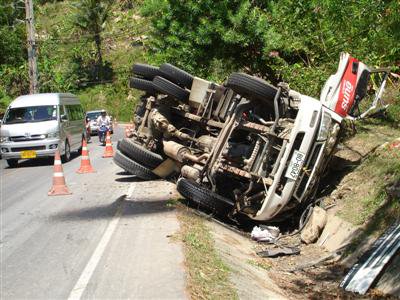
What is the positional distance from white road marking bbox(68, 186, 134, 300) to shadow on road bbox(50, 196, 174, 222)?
338 millimetres

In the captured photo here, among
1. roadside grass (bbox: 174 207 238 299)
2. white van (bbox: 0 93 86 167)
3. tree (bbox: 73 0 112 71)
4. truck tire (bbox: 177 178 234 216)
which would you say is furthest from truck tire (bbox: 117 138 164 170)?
tree (bbox: 73 0 112 71)

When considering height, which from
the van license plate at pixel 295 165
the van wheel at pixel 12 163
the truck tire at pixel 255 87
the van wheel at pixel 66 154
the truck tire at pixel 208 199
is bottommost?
the van wheel at pixel 12 163

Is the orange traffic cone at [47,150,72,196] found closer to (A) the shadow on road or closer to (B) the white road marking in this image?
(A) the shadow on road

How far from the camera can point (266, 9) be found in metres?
21.1

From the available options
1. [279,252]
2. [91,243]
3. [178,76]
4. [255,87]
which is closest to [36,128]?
[178,76]

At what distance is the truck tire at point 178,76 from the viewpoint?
12.2 metres

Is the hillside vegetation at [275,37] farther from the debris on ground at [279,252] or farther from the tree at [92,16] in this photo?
the tree at [92,16]

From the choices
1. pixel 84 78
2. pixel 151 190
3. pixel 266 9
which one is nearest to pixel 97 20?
pixel 84 78

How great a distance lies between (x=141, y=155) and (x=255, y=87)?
3824 mm

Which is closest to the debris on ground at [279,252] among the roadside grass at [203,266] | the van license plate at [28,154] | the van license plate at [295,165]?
the roadside grass at [203,266]

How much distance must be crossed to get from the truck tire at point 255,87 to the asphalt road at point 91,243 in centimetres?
240

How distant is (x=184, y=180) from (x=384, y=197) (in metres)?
3.36

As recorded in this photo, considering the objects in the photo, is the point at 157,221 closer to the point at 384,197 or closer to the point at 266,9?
the point at 384,197

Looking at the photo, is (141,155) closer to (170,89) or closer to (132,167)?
(132,167)
